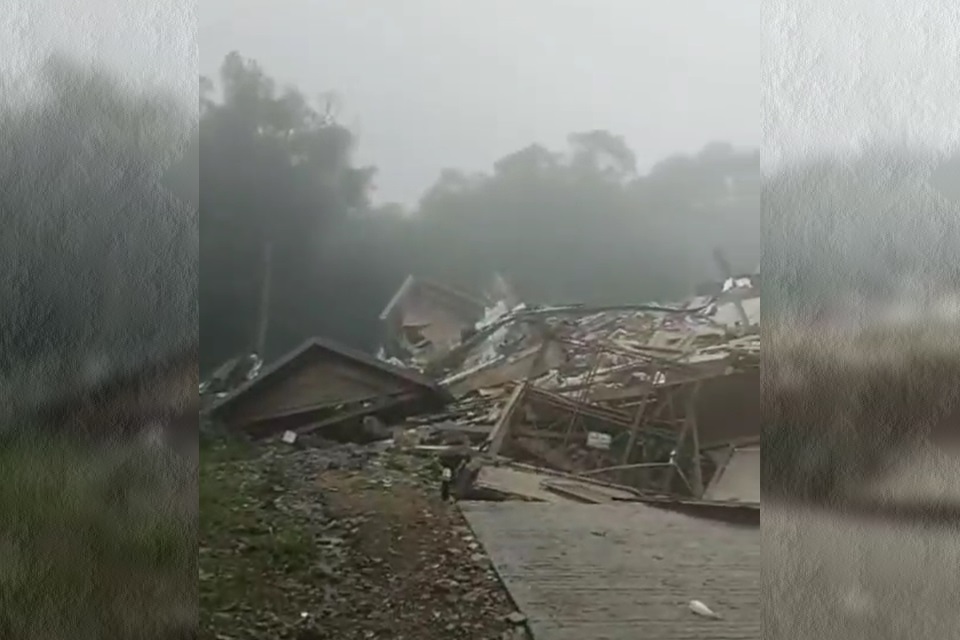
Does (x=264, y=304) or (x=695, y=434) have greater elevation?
(x=264, y=304)

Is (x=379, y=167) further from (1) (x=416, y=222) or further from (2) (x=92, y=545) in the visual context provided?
(2) (x=92, y=545)

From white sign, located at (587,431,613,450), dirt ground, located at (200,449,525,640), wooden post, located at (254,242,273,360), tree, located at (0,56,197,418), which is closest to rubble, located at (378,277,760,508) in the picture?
white sign, located at (587,431,613,450)

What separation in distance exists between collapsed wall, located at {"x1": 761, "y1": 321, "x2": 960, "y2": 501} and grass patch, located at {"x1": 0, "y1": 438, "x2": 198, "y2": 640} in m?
1.32

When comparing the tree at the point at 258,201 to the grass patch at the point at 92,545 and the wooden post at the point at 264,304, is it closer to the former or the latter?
the wooden post at the point at 264,304

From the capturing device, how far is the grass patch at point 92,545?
2.40 metres

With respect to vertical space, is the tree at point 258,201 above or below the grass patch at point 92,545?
above

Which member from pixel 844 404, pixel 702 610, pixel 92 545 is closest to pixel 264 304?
pixel 92 545

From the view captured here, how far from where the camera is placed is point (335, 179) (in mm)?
2434

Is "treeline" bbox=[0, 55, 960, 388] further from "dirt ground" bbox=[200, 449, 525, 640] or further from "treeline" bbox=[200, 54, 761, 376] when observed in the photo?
"dirt ground" bbox=[200, 449, 525, 640]

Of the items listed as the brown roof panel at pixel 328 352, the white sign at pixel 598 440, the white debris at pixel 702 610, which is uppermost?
the brown roof panel at pixel 328 352

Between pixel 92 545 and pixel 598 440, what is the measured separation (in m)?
1.12

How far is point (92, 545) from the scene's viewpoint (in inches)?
94.7

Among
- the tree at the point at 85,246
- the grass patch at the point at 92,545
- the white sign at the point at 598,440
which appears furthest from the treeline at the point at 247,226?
the white sign at the point at 598,440

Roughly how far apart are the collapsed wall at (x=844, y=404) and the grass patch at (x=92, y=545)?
1324mm
